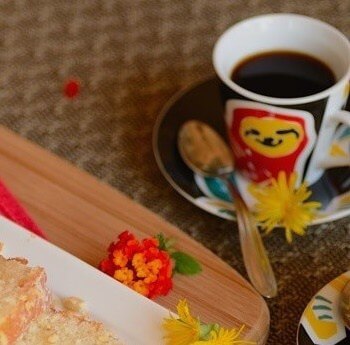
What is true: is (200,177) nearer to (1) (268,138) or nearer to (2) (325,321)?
(1) (268,138)

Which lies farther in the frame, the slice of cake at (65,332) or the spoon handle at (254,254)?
the spoon handle at (254,254)

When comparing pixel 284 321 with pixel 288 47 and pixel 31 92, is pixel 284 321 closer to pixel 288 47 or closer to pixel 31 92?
pixel 288 47

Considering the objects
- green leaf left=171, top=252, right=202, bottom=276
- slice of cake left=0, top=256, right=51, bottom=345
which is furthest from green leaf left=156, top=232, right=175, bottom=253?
slice of cake left=0, top=256, right=51, bottom=345

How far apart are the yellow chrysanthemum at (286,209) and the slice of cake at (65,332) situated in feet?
0.61

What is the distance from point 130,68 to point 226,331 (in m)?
0.42

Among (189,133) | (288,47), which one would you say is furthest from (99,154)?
(288,47)

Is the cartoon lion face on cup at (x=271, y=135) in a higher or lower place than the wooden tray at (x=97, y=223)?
higher

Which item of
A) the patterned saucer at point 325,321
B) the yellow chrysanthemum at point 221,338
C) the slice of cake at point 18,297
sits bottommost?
the slice of cake at point 18,297

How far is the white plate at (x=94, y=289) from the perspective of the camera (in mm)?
569

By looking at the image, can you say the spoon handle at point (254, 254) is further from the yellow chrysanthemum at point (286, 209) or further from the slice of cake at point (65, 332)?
the slice of cake at point (65, 332)

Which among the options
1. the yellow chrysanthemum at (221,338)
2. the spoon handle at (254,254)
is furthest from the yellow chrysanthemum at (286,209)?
the yellow chrysanthemum at (221,338)

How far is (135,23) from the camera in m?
0.96

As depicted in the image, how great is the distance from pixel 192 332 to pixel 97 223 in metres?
0.17

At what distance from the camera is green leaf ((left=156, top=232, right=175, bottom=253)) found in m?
0.65
